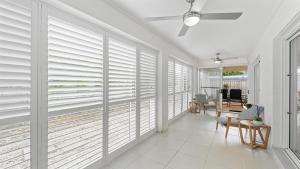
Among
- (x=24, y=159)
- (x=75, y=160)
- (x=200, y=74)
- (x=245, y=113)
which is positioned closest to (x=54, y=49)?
(x=24, y=159)

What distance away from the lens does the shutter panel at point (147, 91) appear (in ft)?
10.4

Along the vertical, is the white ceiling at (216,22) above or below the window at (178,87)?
above

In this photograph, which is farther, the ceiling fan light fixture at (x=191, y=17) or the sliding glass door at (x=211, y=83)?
the sliding glass door at (x=211, y=83)

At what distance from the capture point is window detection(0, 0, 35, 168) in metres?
1.24

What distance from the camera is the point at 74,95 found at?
5.97 ft

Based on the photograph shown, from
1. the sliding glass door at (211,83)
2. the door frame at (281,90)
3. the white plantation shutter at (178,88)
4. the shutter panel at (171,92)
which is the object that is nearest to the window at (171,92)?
the shutter panel at (171,92)

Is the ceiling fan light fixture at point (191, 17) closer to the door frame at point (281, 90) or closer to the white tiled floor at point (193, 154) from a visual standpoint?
the door frame at point (281, 90)

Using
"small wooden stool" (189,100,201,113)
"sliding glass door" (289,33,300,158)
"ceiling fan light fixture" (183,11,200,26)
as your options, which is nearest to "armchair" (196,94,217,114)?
"small wooden stool" (189,100,201,113)

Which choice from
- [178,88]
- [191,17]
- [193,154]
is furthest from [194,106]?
[191,17]

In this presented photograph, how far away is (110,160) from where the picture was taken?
2.37 m

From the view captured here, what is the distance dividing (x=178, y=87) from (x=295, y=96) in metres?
3.22

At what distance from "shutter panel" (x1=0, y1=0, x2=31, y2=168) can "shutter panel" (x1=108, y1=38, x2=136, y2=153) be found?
1087 millimetres

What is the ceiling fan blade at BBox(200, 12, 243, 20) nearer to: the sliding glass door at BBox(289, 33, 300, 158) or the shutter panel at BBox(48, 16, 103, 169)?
the sliding glass door at BBox(289, 33, 300, 158)

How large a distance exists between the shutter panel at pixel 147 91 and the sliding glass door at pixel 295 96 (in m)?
2.42
